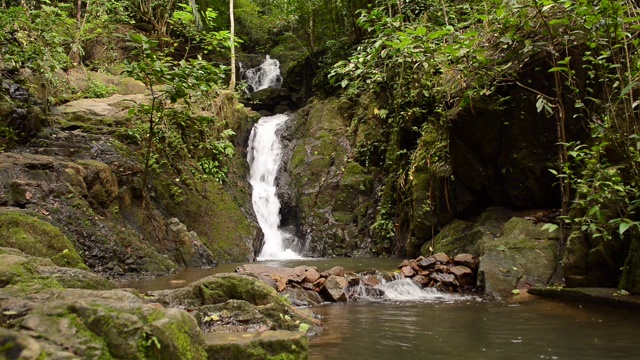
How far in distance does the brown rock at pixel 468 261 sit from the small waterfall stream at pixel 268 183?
582 cm

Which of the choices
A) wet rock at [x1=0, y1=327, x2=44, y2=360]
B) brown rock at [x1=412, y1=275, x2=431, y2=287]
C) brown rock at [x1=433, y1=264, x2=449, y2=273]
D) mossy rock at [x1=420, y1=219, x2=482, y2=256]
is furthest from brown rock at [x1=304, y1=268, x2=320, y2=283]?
wet rock at [x1=0, y1=327, x2=44, y2=360]

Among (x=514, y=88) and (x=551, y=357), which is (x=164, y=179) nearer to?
(x=514, y=88)

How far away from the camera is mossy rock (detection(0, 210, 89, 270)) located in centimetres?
660

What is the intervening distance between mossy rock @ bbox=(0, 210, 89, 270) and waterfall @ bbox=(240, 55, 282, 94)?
15901mm

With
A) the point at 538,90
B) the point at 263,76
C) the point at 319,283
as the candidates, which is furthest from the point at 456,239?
the point at 263,76

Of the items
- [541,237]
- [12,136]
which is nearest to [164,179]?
[12,136]

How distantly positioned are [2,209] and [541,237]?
8.40 meters

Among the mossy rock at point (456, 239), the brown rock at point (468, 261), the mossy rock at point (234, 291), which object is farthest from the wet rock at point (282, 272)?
the mossy rock at point (456, 239)

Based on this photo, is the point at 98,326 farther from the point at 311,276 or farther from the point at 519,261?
the point at 519,261

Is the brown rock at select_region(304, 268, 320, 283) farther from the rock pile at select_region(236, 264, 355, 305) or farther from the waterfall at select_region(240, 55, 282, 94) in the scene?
the waterfall at select_region(240, 55, 282, 94)

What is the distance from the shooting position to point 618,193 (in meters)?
5.59

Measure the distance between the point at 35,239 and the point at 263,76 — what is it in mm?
17477

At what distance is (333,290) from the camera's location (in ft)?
22.8

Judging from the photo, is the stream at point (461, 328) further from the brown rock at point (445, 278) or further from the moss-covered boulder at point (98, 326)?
the moss-covered boulder at point (98, 326)
